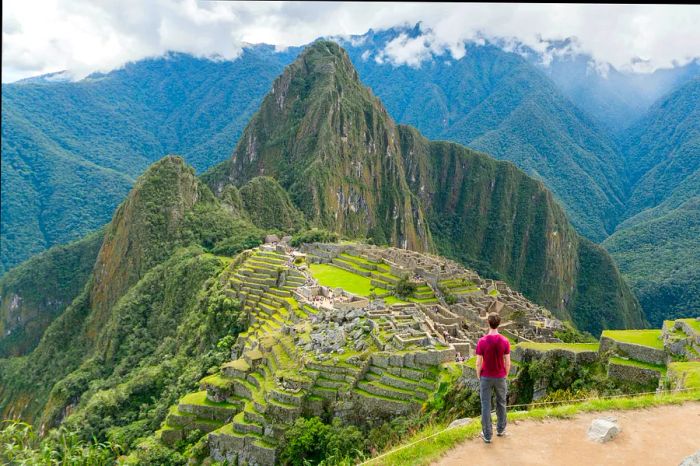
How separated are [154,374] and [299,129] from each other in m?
103

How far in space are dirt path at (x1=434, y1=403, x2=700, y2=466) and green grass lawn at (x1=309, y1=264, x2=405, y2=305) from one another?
27.3 metres

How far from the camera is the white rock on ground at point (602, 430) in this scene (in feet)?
31.7

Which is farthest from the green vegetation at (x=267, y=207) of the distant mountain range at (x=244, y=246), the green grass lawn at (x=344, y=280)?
the green grass lawn at (x=344, y=280)

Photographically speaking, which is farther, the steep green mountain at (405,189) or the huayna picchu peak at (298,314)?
the steep green mountain at (405,189)

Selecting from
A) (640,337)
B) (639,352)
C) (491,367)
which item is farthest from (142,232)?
(491,367)

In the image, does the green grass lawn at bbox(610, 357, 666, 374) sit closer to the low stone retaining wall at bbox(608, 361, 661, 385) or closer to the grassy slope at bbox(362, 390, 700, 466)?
the low stone retaining wall at bbox(608, 361, 661, 385)

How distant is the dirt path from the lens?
360 inches

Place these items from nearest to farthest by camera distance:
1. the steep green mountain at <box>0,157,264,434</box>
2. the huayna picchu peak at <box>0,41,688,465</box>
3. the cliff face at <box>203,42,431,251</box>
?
the huayna picchu peak at <box>0,41,688,465</box>, the steep green mountain at <box>0,157,264,434</box>, the cliff face at <box>203,42,431,251</box>

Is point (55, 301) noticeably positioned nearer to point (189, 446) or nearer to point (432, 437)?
point (189, 446)

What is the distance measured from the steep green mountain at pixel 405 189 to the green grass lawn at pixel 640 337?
91.4 metres

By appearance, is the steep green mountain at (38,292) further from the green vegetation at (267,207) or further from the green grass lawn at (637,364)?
the green grass lawn at (637,364)

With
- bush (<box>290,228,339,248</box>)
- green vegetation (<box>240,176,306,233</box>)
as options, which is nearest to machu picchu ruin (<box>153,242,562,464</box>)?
bush (<box>290,228,339,248</box>)

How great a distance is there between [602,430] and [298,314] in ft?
73.5

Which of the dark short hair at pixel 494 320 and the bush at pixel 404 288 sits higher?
the bush at pixel 404 288
